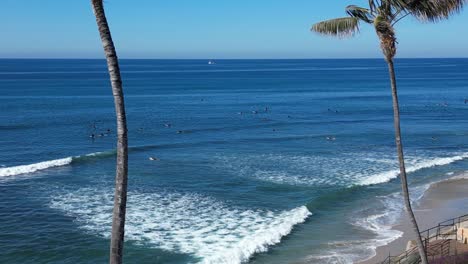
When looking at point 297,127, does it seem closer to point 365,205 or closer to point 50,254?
point 365,205

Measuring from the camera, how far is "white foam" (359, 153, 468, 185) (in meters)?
39.4

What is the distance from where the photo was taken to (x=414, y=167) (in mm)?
44531

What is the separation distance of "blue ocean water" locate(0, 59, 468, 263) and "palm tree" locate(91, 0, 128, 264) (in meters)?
15.5

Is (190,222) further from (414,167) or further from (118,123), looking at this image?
(414,167)

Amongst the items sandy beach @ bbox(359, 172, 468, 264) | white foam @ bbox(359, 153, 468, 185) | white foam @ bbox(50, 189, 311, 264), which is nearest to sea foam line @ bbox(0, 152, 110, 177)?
white foam @ bbox(50, 189, 311, 264)

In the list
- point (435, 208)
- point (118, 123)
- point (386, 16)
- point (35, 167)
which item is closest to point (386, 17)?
point (386, 16)

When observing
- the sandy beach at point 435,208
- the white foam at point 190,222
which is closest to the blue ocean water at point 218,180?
the white foam at point 190,222

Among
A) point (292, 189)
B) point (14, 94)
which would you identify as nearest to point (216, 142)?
point (292, 189)

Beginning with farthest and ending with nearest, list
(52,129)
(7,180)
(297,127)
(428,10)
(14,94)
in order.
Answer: (14,94) < (297,127) < (52,129) < (7,180) < (428,10)

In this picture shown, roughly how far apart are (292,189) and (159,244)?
521 inches

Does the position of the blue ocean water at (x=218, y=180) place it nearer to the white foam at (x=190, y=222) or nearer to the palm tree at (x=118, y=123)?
the white foam at (x=190, y=222)

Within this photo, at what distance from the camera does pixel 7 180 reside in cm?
3962

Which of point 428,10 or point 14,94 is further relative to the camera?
point 14,94

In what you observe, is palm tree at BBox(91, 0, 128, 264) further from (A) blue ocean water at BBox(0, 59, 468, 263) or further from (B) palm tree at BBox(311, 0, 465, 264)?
(A) blue ocean water at BBox(0, 59, 468, 263)
